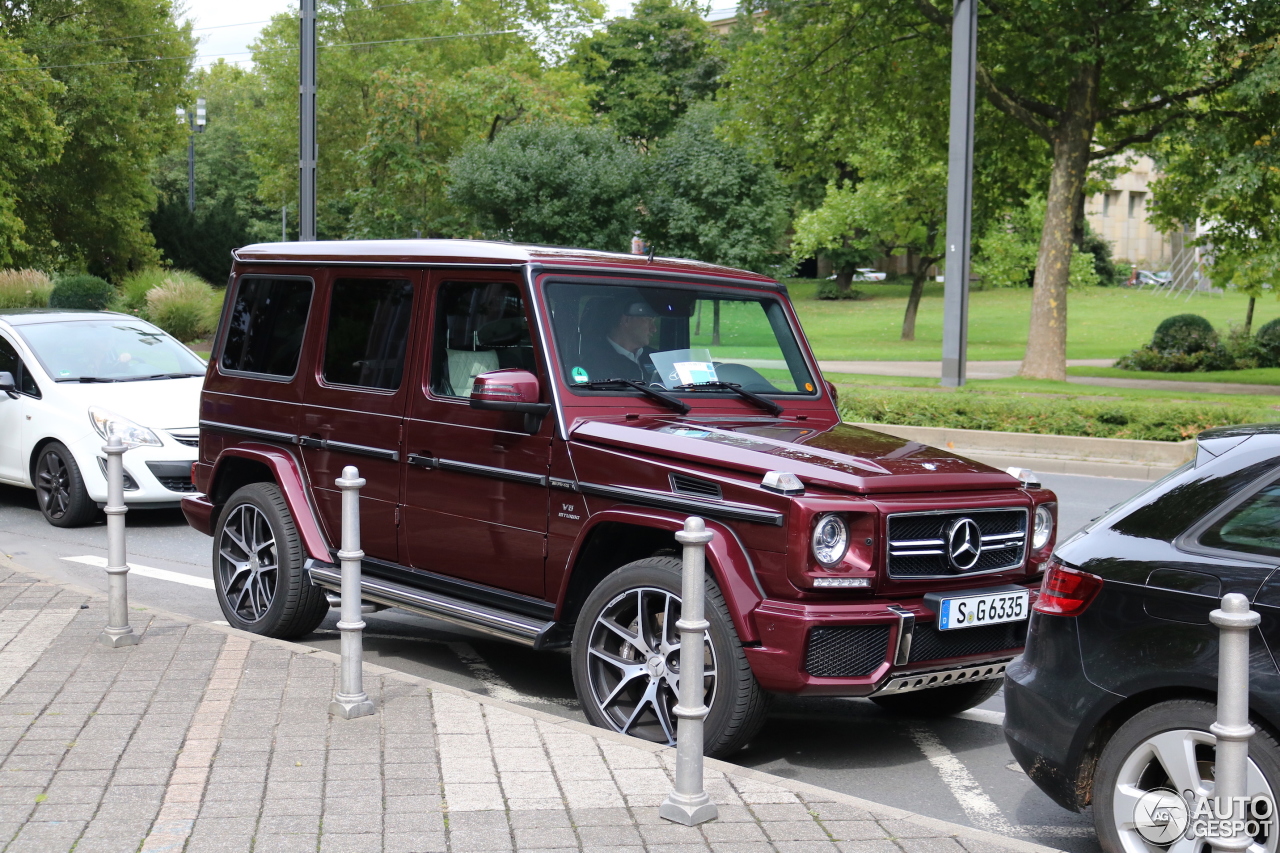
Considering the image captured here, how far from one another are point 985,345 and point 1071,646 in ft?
149

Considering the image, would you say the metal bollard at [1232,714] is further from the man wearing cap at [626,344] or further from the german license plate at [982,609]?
the man wearing cap at [626,344]

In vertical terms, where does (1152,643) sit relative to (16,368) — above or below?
below

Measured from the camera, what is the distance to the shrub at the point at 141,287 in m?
35.3

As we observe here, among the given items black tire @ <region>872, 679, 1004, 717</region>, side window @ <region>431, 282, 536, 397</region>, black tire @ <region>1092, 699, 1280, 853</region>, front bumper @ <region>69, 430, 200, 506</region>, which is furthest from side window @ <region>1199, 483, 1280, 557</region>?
front bumper @ <region>69, 430, 200, 506</region>

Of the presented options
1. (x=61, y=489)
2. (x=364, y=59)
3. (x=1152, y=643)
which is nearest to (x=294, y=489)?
(x=1152, y=643)

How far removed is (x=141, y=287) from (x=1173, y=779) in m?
36.1

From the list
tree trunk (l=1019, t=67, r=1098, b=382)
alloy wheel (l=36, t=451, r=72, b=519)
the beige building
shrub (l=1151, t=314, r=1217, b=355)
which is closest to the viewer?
alloy wheel (l=36, t=451, r=72, b=519)

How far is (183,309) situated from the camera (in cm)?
3338

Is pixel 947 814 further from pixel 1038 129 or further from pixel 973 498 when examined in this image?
pixel 1038 129

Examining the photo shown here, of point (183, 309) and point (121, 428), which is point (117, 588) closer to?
point (121, 428)

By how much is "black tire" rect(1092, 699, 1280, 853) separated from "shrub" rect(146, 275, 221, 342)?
31274 mm

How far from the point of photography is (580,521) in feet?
17.6

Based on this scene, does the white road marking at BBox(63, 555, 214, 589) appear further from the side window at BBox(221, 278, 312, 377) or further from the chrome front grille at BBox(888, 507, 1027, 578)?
the chrome front grille at BBox(888, 507, 1027, 578)

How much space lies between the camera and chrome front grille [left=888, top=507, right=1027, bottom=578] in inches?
191
